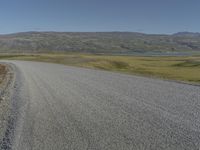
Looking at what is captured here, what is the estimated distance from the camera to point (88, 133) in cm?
926

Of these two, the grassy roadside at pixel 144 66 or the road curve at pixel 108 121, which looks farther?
the grassy roadside at pixel 144 66

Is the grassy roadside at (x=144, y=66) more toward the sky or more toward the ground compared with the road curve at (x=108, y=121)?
more toward the ground

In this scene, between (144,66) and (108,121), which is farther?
(144,66)

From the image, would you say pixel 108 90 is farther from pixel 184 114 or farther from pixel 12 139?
pixel 12 139

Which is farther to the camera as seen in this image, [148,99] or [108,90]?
[108,90]

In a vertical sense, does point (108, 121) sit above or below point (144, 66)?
above

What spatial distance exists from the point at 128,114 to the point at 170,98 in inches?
162

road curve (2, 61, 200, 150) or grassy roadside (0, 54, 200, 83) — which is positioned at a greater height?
road curve (2, 61, 200, 150)

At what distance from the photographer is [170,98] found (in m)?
15.3

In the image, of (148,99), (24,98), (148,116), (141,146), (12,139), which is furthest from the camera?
(24,98)

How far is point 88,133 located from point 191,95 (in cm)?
856

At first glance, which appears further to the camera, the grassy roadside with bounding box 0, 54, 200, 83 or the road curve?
the grassy roadside with bounding box 0, 54, 200, 83

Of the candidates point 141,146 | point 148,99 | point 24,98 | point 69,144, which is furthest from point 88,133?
point 24,98

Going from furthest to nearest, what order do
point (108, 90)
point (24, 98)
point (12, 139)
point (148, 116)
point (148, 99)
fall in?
point (108, 90) < point (24, 98) < point (148, 99) < point (148, 116) < point (12, 139)
